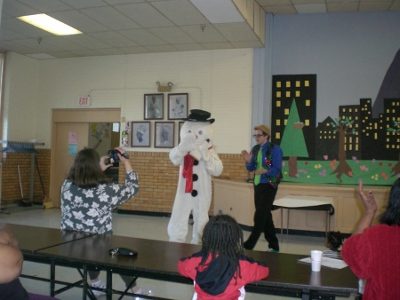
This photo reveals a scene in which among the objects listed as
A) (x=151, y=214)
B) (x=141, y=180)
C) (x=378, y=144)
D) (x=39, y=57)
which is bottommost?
(x=151, y=214)

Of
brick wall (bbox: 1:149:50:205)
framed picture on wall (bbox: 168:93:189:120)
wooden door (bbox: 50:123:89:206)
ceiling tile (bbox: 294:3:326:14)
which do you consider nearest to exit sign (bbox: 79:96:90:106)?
wooden door (bbox: 50:123:89:206)

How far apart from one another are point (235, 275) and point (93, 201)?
154 centimetres

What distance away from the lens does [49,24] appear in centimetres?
645

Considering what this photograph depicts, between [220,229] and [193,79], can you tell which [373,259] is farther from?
[193,79]

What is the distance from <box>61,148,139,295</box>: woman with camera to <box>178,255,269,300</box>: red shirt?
1197 millimetres

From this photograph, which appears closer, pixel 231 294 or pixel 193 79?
pixel 231 294

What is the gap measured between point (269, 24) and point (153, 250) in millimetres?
5504

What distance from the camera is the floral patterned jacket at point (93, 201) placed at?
3.07 m

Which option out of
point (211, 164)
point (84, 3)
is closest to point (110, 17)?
point (84, 3)

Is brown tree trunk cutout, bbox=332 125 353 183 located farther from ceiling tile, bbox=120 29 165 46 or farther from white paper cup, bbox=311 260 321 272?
white paper cup, bbox=311 260 321 272

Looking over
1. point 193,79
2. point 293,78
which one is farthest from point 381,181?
point 193,79

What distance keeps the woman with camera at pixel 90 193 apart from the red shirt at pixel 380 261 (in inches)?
71.9

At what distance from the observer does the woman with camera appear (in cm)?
306

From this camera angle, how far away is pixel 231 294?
187cm
